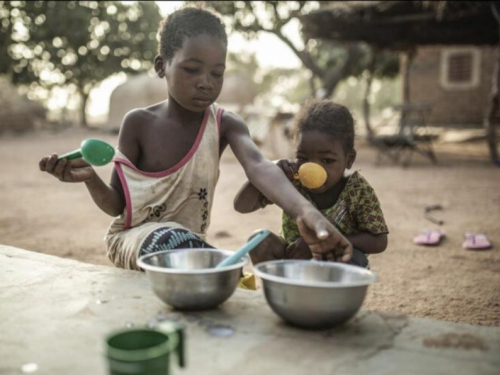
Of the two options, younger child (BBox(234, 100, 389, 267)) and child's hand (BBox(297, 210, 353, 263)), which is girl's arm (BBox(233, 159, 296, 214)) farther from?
child's hand (BBox(297, 210, 353, 263))

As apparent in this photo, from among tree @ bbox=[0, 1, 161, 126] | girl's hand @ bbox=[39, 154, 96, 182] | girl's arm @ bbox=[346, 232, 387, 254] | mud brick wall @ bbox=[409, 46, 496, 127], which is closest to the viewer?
girl's hand @ bbox=[39, 154, 96, 182]

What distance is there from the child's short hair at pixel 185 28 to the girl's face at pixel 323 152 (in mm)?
499

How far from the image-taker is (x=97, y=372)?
1.10 metres

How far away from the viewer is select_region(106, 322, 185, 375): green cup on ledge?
0.87 meters

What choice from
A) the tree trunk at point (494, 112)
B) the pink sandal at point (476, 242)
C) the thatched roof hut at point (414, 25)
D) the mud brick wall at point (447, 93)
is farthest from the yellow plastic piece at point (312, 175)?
the mud brick wall at point (447, 93)

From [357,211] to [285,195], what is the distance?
438mm

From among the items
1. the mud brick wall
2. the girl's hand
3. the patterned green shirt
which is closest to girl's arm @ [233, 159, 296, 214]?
the patterned green shirt

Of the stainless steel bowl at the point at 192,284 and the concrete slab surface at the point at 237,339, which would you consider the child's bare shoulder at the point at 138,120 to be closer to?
the concrete slab surface at the point at 237,339

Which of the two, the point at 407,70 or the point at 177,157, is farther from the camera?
the point at 407,70

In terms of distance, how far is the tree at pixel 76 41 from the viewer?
70.0ft

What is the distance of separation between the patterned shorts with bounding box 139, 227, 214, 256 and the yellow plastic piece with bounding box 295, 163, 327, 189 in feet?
1.41

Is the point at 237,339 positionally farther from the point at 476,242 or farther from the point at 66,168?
the point at 476,242

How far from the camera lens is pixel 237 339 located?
1.25 metres

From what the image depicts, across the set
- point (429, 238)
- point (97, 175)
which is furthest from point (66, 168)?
point (429, 238)
